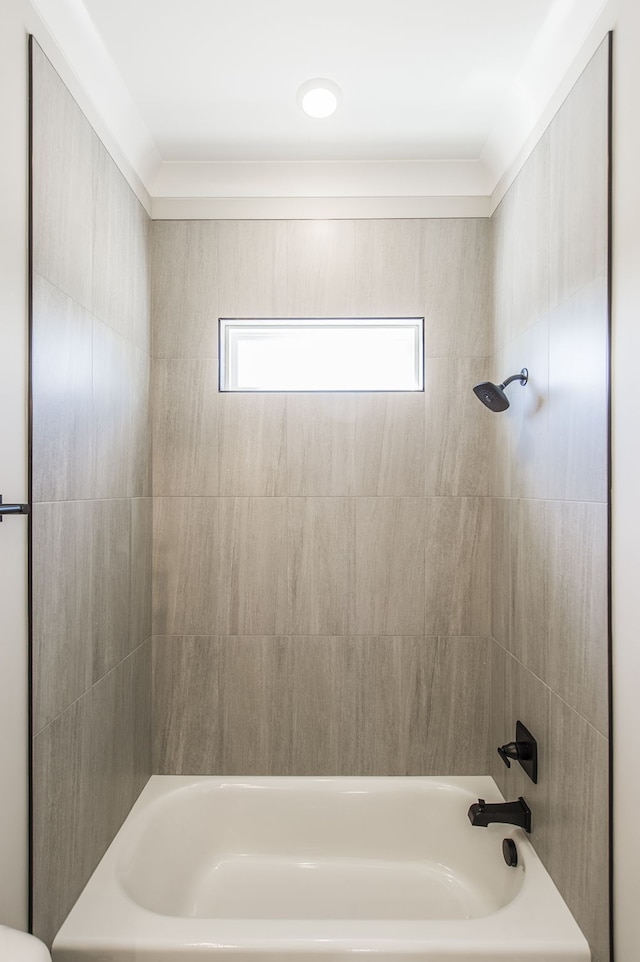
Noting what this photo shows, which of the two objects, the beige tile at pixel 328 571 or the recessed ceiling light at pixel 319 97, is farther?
the beige tile at pixel 328 571

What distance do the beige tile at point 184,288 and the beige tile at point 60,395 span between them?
24.5 inches

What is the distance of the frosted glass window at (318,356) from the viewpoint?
2.38m

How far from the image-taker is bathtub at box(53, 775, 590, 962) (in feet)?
4.99

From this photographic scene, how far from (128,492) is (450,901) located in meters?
1.65

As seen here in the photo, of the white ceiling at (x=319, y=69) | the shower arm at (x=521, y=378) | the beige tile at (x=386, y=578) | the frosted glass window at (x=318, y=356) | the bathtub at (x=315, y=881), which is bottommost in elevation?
the bathtub at (x=315, y=881)

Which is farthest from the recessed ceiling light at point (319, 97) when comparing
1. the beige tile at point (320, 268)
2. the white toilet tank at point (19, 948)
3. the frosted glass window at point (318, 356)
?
the white toilet tank at point (19, 948)

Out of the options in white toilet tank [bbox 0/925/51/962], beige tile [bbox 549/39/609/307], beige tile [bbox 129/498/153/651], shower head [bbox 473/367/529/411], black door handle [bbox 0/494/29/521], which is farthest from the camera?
beige tile [bbox 129/498/153/651]

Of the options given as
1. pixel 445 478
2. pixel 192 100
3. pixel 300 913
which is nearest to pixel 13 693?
pixel 300 913

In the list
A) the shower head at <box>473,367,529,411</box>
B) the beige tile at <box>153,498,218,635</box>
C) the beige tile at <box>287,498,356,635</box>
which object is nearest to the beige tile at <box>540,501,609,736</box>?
the shower head at <box>473,367,529,411</box>

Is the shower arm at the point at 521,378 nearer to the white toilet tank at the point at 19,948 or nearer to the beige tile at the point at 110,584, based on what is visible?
the beige tile at the point at 110,584

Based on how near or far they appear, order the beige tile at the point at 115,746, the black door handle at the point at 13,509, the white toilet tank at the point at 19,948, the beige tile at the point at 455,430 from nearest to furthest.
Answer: the white toilet tank at the point at 19,948
the black door handle at the point at 13,509
the beige tile at the point at 115,746
the beige tile at the point at 455,430

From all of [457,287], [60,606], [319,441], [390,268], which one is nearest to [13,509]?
[60,606]

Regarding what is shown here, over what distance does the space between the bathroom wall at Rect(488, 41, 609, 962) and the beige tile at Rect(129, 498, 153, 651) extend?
122 cm

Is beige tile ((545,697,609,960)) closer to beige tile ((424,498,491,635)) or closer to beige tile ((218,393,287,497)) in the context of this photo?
beige tile ((424,498,491,635))
